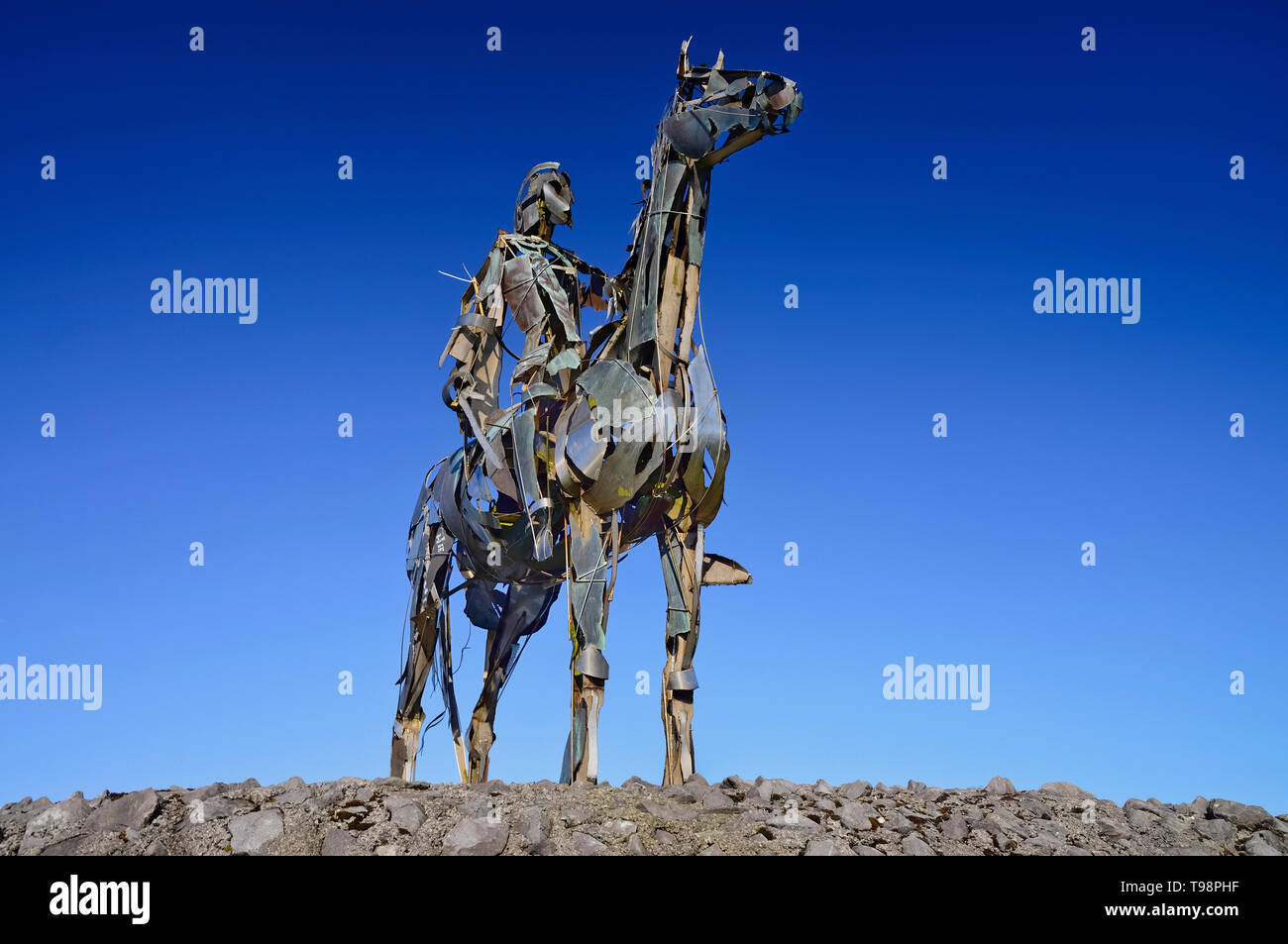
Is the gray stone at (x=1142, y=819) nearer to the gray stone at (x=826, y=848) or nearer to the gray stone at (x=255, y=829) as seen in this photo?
the gray stone at (x=826, y=848)

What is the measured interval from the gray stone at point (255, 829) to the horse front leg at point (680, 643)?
145 inches

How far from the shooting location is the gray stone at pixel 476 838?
27.9 ft

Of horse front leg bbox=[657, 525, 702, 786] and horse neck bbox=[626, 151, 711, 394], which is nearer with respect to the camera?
horse front leg bbox=[657, 525, 702, 786]

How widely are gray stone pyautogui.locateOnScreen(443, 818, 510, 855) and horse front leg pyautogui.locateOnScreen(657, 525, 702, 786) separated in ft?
9.44

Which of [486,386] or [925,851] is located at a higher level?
[486,386]

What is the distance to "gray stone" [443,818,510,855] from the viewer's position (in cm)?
849

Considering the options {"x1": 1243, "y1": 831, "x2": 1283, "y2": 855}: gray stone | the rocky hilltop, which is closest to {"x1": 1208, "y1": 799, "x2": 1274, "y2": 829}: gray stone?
the rocky hilltop

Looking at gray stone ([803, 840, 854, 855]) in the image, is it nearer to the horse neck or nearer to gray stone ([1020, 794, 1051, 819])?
gray stone ([1020, 794, 1051, 819])

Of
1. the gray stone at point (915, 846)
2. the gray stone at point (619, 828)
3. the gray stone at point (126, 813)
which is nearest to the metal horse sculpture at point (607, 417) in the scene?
the gray stone at point (619, 828)

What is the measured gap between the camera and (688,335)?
462 inches

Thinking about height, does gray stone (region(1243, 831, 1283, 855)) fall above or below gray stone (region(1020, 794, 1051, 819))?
below
